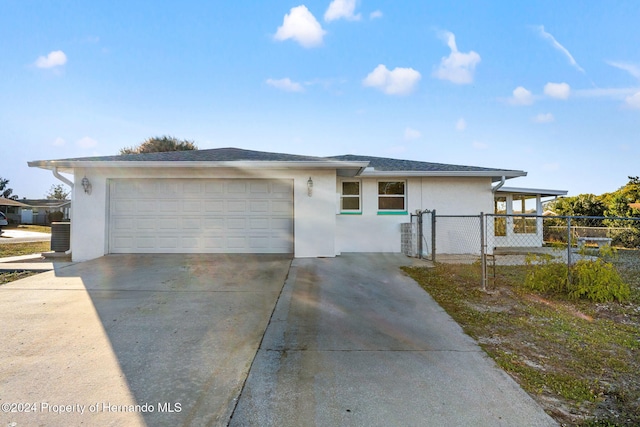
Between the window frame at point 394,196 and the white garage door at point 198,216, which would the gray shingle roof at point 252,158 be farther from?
the white garage door at point 198,216

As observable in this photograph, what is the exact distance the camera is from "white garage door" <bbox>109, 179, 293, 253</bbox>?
877 cm

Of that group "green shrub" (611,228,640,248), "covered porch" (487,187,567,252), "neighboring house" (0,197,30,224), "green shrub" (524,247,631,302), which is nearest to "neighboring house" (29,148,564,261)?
"green shrub" (524,247,631,302)

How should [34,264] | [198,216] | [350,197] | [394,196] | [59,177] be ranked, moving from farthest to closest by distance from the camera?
[394,196] < [350,197] < [198,216] < [59,177] < [34,264]

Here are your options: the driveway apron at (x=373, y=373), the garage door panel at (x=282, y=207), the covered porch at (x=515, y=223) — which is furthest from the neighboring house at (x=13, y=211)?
the covered porch at (x=515, y=223)

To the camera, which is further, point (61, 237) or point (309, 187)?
point (61, 237)

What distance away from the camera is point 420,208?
1081 cm

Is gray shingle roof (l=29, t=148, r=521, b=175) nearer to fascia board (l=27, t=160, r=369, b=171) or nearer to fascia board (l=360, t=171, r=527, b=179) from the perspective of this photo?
fascia board (l=360, t=171, r=527, b=179)

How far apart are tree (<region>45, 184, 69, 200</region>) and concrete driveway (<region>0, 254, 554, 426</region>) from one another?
47.9 m

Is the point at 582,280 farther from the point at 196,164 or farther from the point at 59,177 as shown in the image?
the point at 59,177

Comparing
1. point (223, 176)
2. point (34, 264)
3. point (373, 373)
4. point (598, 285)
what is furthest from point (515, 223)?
point (34, 264)

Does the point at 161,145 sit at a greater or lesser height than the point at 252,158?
greater

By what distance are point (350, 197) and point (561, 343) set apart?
7.57m

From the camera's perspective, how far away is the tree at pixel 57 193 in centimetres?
4364

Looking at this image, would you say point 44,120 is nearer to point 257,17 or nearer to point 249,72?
point 249,72
